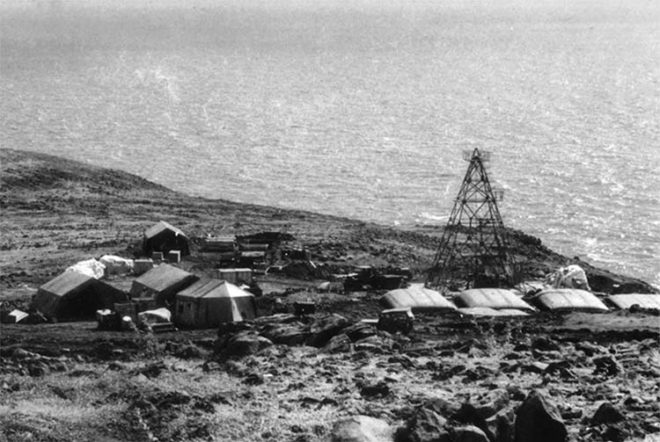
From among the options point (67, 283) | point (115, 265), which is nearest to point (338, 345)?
point (67, 283)

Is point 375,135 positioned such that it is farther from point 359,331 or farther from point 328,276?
point 359,331

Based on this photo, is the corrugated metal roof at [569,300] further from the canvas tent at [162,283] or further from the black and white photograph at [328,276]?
the canvas tent at [162,283]

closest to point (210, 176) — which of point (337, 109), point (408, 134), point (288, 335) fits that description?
point (408, 134)

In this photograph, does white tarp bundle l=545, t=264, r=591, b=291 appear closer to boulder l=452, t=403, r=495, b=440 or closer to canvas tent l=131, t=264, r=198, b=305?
canvas tent l=131, t=264, r=198, b=305

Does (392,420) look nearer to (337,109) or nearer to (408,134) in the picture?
(408,134)

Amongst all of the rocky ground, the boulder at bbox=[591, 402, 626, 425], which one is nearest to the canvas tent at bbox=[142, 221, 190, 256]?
the rocky ground
